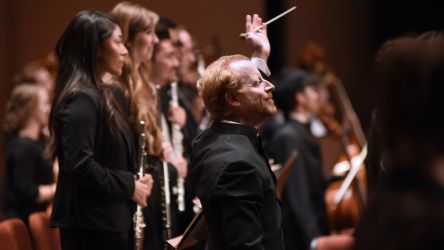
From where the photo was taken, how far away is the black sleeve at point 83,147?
278 centimetres

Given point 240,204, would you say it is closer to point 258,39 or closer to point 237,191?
point 237,191

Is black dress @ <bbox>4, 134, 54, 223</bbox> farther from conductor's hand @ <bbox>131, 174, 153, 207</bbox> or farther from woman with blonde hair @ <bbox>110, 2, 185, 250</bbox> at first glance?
conductor's hand @ <bbox>131, 174, 153, 207</bbox>

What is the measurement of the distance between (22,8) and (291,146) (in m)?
2.99

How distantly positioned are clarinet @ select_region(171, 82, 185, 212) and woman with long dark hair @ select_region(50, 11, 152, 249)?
0.63m

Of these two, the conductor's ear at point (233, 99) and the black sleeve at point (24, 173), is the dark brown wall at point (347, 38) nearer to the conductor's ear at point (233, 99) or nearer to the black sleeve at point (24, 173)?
the black sleeve at point (24, 173)

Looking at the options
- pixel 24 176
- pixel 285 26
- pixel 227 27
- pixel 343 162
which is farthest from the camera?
pixel 285 26

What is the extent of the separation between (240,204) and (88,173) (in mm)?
710

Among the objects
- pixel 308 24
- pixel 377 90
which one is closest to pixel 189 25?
pixel 308 24

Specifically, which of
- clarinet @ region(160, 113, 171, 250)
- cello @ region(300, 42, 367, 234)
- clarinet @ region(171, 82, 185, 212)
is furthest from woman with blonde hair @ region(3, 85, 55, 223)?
cello @ region(300, 42, 367, 234)

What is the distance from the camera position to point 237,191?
228cm

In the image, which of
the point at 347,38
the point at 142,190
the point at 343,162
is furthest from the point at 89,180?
the point at 347,38

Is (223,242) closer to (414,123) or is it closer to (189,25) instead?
(414,123)

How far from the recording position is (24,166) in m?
4.24

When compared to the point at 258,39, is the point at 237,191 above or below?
below
